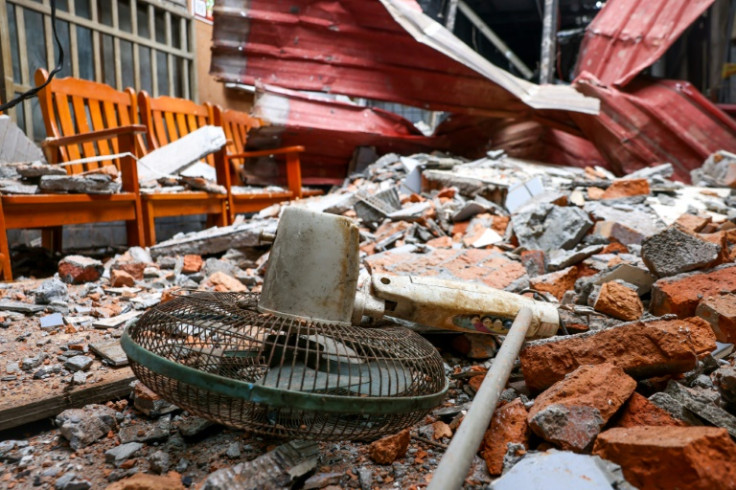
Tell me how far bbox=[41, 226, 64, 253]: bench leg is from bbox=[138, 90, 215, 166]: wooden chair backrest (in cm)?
107

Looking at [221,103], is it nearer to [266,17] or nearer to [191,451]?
[266,17]

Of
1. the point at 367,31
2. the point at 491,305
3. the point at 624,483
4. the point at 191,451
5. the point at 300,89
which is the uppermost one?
the point at 367,31

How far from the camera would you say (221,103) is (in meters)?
6.98

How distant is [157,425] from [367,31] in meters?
4.66

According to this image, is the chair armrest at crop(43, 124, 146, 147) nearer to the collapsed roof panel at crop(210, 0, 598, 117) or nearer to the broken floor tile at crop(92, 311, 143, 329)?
the broken floor tile at crop(92, 311, 143, 329)

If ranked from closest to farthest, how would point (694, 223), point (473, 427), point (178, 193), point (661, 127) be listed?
1. point (473, 427)
2. point (694, 223)
3. point (178, 193)
4. point (661, 127)

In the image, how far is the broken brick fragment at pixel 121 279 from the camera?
2830mm

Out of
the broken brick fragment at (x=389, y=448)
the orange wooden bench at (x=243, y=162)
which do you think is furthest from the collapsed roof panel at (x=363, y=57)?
the broken brick fragment at (x=389, y=448)

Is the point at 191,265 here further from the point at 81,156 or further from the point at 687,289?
the point at 687,289

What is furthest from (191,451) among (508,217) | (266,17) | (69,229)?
(266,17)

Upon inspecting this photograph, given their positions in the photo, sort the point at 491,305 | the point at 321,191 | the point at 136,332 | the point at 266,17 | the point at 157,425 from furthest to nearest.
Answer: the point at 321,191 → the point at 266,17 → the point at 491,305 → the point at 157,425 → the point at 136,332

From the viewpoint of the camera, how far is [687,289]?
1904mm

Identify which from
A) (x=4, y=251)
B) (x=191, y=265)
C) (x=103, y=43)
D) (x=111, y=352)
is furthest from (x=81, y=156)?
(x=111, y=352)

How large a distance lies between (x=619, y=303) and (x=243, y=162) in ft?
14.8
